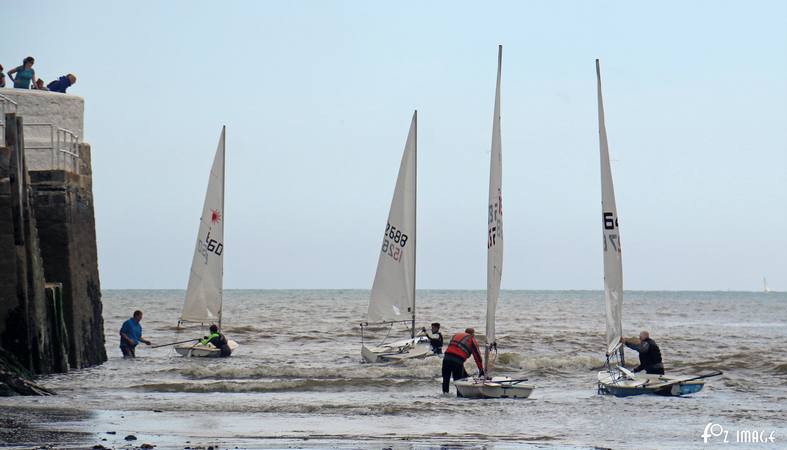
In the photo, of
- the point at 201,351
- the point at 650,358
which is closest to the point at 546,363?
the point at 650,358

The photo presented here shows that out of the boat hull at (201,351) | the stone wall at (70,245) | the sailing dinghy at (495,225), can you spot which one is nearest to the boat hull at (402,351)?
the boat hull at (201,351)

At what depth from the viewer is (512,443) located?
17.1 meters

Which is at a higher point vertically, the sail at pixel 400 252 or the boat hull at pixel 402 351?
the sail at pixel 400 252

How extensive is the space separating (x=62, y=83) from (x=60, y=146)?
4.84 ft

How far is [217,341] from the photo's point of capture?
1433 inches

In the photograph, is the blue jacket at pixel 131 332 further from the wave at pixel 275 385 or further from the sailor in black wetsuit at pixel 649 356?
the sailor in black wetsuit at pixel 649 356

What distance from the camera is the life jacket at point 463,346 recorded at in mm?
23688

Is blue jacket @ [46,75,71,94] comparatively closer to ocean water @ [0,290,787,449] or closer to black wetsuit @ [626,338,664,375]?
ocean water @ [0,290,787,449]

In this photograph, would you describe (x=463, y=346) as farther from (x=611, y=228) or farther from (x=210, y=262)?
(x=210, y=262)

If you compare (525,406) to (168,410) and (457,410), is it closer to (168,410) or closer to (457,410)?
(457,410)

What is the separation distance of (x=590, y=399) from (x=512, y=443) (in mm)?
7690

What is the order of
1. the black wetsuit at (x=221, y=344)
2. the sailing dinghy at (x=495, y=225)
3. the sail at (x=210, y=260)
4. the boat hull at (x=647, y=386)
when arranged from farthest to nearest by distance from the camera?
the sail at (x=210, y=260), the black wetsuit at (x=221, y=344), the boat hull at (x=647, y=386), the sailing dinghy at (x=495, y=225)

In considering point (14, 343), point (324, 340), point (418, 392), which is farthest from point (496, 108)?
point (324, 340)

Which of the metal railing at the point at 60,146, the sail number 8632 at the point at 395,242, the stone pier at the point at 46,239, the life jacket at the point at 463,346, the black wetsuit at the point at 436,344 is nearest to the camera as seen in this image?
the stone pier at the point at 46,239
